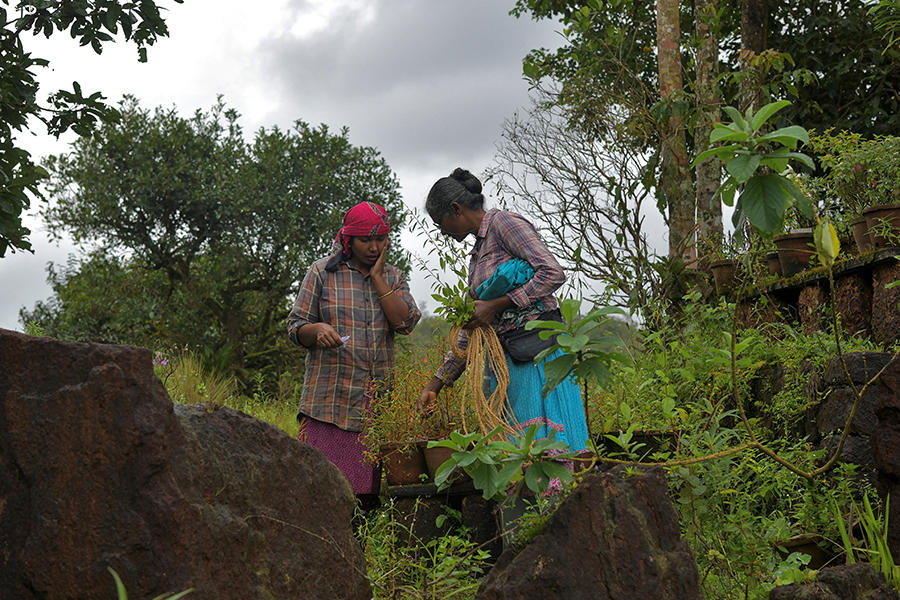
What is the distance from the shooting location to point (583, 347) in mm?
2293

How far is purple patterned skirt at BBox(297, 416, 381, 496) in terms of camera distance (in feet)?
13.6

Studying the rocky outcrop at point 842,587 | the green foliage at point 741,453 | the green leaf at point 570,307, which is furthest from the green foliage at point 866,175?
the green leaf at point 570,307

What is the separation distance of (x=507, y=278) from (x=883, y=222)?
277cm

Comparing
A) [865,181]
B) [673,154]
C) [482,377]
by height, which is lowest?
[482,377]

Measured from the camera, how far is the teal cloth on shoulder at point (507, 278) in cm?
354

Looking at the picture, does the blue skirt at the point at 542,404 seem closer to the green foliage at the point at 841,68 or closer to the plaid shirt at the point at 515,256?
the plaid shirt at the point at 515,256

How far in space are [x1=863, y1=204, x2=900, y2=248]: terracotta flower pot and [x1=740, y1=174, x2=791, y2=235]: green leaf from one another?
3.18 metres

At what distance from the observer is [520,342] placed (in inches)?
141

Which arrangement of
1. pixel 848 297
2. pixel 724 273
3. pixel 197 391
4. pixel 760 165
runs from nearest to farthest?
pixel 760 165 < pixel 848 297 < pixel 724 273 < pixel 197 391

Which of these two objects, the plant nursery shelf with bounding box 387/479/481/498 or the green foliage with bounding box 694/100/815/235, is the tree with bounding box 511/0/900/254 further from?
the green foliage with bounding box 694/100/815/235

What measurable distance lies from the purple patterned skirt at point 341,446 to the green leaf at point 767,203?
8.42 ft

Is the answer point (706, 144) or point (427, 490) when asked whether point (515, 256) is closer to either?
point (427, 490)

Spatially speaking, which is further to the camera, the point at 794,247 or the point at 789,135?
the point at 794,247

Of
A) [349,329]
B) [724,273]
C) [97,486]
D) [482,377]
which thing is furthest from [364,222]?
[724,273]
